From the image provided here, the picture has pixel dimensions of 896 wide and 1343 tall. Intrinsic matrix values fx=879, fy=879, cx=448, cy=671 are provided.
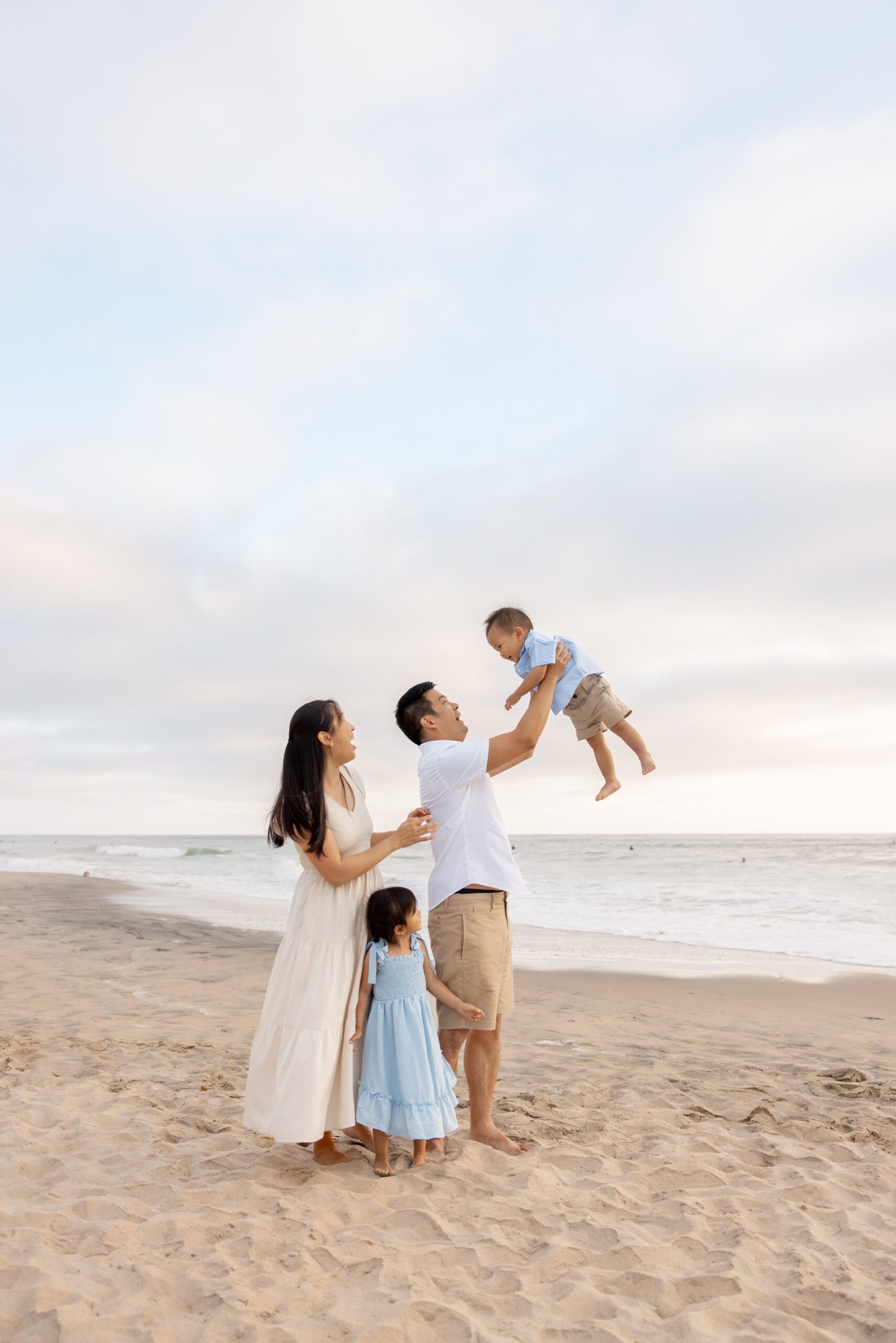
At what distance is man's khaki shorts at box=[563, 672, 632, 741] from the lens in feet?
16.8

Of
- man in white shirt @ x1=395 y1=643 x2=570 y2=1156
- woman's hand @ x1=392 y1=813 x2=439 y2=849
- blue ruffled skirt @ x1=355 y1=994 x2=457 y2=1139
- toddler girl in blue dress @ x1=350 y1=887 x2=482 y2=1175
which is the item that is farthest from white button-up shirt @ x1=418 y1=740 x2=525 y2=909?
blue ruffled skirt @ x1=355 y1=994 x2=457 y2=1139

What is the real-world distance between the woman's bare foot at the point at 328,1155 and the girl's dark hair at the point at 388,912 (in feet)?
3.16

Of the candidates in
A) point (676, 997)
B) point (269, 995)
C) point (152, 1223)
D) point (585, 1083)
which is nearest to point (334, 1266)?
point (152, 1223)

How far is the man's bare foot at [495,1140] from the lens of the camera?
4020 millimetres

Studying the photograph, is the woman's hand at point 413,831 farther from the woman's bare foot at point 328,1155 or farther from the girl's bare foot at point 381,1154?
the woman's bare foot at point 328,1155

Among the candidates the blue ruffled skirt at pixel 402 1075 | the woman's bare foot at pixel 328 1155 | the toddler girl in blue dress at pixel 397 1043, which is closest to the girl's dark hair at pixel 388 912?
the toddler girl in blue dress at pixel 397 1043

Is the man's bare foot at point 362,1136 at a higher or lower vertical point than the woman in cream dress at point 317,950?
lower

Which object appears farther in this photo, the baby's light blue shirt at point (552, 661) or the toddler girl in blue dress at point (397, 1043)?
the baby's light blue shirt at point (552, 661)

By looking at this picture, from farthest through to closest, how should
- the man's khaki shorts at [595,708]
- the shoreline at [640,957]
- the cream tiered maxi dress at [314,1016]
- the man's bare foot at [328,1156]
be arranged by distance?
the shoreline at [640,957] → the man's khaki shorts at [595,708] → the man's bare foot at [328,1156] → the cream tiered maxi dress at [314,1016]

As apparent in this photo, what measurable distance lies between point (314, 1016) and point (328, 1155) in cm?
79

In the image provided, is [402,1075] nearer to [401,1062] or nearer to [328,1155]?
[401,1062]

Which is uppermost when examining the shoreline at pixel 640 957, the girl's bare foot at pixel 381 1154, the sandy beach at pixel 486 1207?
the girl's bare foot at pixel 381 1154

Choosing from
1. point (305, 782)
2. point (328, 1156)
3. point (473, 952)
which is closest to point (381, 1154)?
point (328, 1156)

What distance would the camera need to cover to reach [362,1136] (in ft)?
13.2
